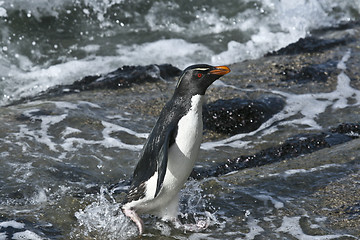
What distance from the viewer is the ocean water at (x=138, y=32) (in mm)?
10703

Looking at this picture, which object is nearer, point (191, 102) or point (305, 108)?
point (191, 102)

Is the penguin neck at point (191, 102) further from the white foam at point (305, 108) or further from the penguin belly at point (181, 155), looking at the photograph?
the white foam at point (305, 108)

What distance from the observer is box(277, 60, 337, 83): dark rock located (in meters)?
8.30

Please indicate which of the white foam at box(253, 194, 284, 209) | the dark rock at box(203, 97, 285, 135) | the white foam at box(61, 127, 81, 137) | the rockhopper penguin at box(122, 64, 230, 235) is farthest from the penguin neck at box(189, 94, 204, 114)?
the white foam at box(61, 127, 81, 137)

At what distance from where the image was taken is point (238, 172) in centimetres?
560

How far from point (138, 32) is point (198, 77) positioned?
8.11m

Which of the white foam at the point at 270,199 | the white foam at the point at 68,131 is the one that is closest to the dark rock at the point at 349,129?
the white foam at the point at 270,199

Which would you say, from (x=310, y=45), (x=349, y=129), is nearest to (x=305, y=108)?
(x=349, y=129)

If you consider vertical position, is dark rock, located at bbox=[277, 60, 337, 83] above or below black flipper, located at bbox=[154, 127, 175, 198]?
above

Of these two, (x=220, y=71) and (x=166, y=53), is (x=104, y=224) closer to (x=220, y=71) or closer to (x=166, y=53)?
(x=220, y=71)

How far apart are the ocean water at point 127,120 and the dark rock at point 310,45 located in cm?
→ 49

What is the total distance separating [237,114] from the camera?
283 inches

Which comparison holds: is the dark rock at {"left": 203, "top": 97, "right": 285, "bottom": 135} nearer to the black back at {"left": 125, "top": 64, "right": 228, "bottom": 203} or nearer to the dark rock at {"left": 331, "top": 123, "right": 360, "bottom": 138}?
the dark rock at {"left": 331, "top": 123, "right": 360, "bottom": 138}

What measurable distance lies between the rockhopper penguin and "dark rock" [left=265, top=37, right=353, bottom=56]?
529cm
